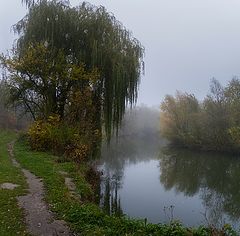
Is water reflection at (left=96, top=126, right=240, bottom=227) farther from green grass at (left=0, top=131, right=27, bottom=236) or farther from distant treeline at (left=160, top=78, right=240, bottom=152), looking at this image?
distant treeline at (left=160, top=78, right=240, bottom=152)

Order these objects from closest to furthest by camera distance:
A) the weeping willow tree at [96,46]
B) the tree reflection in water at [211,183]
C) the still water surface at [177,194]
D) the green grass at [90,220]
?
the green grass at [90,220], the still water surface at [177,194], the tree reflection in water at [211,183], the weeping willow tree at [96,46]

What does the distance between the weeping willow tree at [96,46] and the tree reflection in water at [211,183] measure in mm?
6272

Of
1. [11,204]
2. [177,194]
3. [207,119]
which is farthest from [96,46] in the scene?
[207,119]

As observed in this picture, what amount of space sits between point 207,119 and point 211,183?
25.9 metres

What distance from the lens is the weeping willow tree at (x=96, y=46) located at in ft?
72.6

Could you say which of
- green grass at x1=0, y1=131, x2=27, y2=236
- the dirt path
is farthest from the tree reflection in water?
green grass at x1=0, y1=131, x2=27, y2=236

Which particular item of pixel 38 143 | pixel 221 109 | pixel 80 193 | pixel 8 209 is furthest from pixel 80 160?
pixel 221 109

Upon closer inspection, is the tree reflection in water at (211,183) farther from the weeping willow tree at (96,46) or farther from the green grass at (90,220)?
the weeping willow tree at (96,46)

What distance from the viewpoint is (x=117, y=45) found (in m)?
22.5

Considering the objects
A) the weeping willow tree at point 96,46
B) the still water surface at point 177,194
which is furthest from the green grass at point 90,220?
the weeping willow tree at point 96,46

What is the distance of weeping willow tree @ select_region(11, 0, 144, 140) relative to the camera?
22.1 meters

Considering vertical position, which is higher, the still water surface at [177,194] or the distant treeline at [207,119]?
the distant treeline at [207,119]

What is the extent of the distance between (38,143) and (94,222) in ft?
42.1

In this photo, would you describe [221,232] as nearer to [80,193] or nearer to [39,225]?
[39,225]
